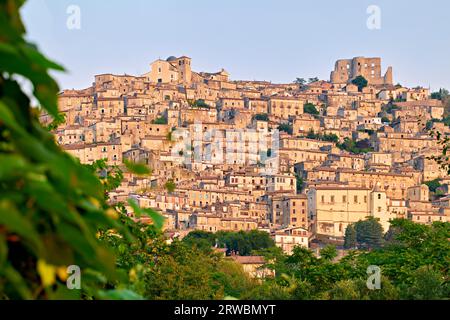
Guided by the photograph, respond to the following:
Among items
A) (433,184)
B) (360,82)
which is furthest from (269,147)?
(360,82)

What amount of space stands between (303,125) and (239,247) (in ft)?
104

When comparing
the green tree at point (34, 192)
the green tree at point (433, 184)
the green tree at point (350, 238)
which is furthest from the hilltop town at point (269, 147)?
the green tree at point (34, 192)

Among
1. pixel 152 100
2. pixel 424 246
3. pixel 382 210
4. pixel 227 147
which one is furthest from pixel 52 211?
pixel 152 100

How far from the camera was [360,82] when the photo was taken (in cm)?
9831

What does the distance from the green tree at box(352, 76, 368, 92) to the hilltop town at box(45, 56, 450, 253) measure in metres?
0.09

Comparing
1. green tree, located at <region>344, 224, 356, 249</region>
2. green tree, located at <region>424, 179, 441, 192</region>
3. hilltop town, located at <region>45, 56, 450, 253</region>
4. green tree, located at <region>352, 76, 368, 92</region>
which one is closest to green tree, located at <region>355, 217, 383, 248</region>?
green tree, located at <region>344, 224, 356, 249</region>

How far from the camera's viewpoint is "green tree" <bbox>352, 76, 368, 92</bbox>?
3856 inches

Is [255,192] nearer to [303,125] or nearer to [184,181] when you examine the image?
[184,181]

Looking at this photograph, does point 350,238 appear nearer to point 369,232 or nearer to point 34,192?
point 369,232

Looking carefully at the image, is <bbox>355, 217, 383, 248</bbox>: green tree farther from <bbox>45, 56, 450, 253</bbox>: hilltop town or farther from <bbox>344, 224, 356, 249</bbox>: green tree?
<bbox>45, 56, 450, 253</bbox>: hilltop town

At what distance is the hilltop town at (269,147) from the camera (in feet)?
209

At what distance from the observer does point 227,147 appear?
75312mm

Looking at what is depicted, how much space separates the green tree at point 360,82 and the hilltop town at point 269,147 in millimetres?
92

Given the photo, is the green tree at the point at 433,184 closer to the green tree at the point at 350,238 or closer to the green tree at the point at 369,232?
the green tree at the point at 369,232
